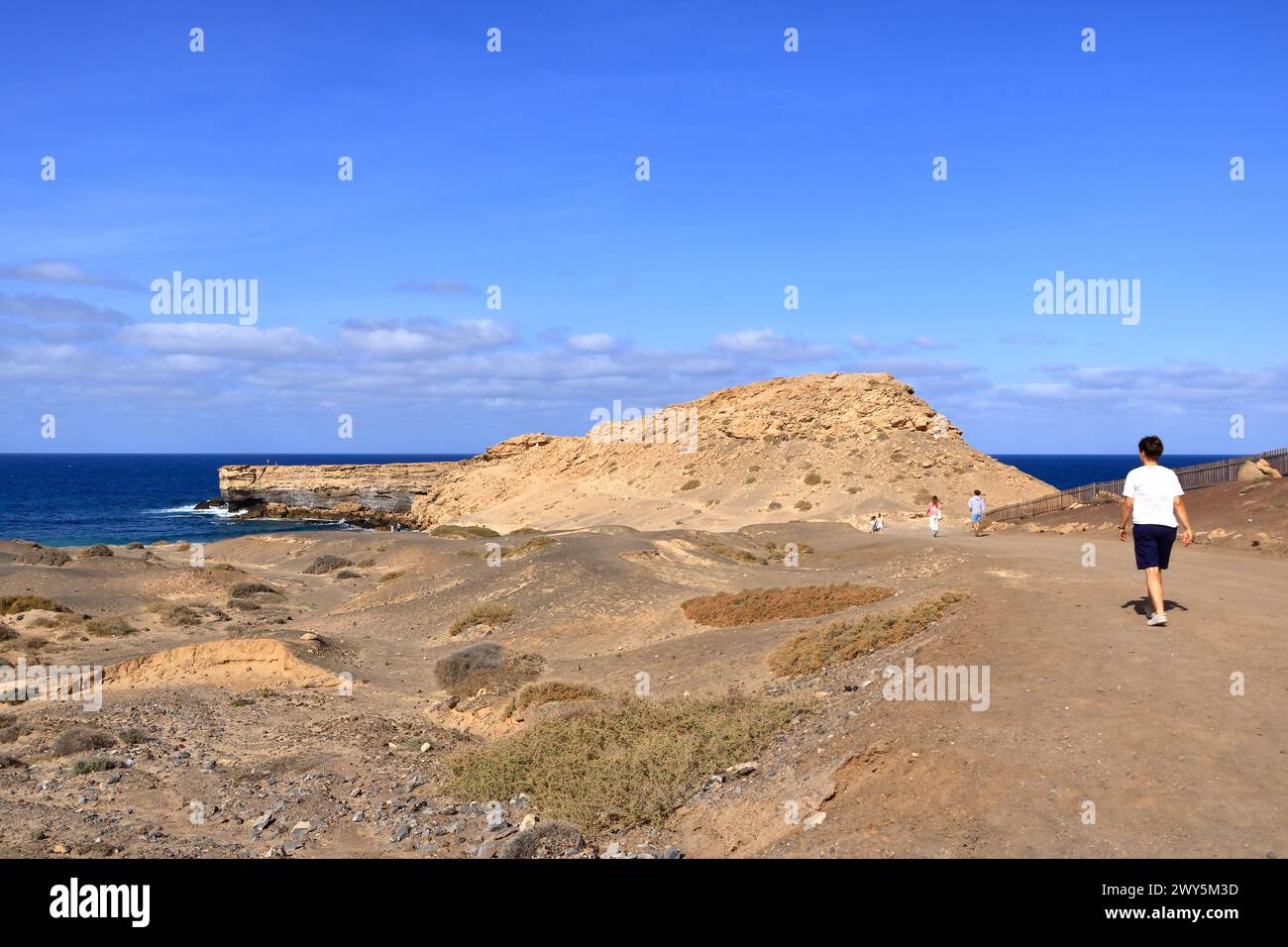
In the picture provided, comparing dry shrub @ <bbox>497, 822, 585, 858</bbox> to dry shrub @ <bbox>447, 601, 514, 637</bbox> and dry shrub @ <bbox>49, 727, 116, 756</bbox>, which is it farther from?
dry shrub @ <bbox>447, 601, 514, 637</bbox>

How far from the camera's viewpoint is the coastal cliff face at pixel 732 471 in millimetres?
53062

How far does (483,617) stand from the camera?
2423 cm

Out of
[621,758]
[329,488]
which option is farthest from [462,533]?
[621,758]

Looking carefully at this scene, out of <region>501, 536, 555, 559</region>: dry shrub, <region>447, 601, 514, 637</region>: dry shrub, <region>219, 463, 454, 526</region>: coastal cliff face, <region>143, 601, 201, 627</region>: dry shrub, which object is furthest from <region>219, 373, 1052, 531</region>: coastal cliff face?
<region>143, 601, 201, 627</region>: dry shrub

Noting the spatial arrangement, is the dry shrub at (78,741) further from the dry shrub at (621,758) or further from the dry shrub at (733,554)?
the dry shrub at (733,554)

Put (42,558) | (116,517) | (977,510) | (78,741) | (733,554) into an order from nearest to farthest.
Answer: (78,741) < (733,554) < (977,510) < (42,558) < (116,517)

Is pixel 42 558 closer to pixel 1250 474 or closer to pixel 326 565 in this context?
pixel 326 565

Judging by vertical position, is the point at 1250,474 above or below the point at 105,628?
above

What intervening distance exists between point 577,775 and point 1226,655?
307 inches

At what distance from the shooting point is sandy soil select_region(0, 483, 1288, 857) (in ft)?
25.1

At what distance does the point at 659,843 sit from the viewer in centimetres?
919

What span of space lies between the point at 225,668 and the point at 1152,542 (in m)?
18.6

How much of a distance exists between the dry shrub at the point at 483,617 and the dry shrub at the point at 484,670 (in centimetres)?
357
